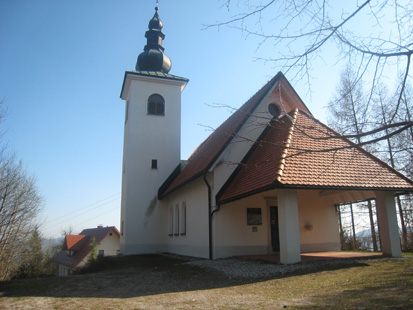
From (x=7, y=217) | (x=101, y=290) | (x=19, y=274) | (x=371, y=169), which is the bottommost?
(x=19, y=274)

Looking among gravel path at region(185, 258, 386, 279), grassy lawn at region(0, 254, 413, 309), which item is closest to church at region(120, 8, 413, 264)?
gravel path at region(185, 258, 386, 279)

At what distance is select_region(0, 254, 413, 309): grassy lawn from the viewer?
5893 millimetres

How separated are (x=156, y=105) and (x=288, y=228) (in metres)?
15.2

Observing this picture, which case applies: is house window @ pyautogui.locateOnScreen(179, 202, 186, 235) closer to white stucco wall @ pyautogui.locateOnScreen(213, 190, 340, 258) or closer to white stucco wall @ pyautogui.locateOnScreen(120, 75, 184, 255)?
white stucco wall @ pyautogui.locateOnScreen(120, 75, 184, 255)

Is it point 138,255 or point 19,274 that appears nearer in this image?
point 138,255

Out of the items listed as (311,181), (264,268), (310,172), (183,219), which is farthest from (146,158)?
(264,268)

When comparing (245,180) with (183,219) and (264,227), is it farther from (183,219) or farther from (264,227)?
(183,219)

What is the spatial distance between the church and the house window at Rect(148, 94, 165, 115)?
0.07m

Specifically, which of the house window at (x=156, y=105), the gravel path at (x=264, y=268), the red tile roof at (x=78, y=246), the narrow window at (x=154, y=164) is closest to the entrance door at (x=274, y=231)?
the gravel path at (x=264, y=268)

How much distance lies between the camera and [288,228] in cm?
1015

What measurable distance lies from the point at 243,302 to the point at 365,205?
18.2 m

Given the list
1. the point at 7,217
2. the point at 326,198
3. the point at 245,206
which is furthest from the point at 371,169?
the point at 7,217

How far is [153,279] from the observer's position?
402 inches

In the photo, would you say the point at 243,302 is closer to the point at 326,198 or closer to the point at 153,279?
the point at 153,279
